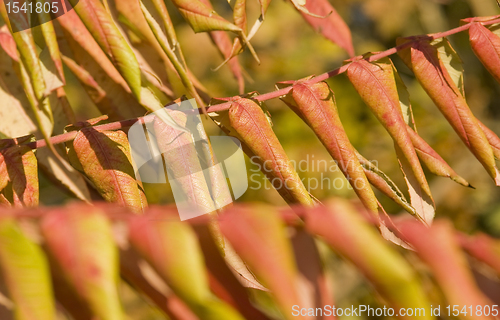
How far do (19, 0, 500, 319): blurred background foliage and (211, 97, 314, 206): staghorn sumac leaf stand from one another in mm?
1826

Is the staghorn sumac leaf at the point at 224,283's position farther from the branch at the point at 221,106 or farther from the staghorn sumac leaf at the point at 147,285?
the branch at the point at 221,106

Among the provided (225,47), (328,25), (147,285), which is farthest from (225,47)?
(147,285)

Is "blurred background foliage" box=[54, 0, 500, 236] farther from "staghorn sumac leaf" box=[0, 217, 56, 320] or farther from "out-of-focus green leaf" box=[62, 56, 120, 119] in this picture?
"staghorn sumac leaf" box=[0, 217, 56, 320]

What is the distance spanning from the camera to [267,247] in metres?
0.35

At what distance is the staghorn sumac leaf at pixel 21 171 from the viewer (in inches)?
21.5

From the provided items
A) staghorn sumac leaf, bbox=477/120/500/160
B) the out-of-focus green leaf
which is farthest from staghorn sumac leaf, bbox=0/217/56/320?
staghorn sumac leaf, bbox=477/120/500/160

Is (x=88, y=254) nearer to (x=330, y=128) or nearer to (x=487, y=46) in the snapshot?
(x=330, y=128)

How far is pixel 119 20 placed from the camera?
0.75 m

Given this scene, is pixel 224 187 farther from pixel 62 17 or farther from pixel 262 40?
pixel 262 40

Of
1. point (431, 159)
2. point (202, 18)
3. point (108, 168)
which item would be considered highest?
point (202, 18)

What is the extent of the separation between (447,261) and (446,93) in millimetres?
320

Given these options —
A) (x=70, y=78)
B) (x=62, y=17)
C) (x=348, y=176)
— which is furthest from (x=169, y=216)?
(x=70, y=78)

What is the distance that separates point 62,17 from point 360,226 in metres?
0.57

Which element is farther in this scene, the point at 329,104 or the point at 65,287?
the point at 329,104
